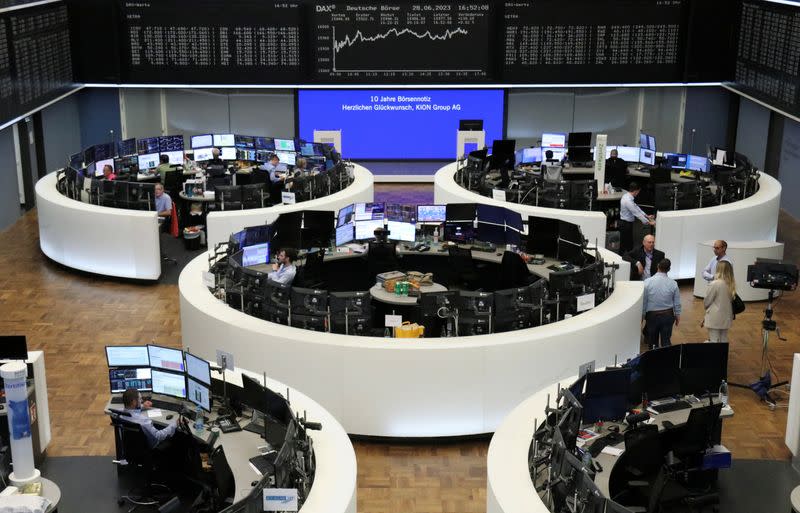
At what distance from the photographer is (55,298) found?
1376 centimetres

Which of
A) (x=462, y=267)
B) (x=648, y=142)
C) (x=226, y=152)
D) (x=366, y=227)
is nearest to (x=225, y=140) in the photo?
(x=226, y=152)

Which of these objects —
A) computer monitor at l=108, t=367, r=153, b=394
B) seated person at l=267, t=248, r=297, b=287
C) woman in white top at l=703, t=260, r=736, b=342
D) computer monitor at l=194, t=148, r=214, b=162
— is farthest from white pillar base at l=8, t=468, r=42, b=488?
computer monitor at l=194, t=148, r=214, b=162

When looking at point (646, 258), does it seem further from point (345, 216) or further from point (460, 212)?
point (345, 216)

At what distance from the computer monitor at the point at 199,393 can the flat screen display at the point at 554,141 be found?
11.2 metres

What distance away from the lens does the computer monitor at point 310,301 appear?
32.8 feet

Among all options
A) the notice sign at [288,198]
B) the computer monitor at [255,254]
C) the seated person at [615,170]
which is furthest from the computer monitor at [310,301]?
the seated person at [615,170]

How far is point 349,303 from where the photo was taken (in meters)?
10.0

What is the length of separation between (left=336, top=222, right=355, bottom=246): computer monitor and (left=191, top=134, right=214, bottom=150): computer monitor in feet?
19.8

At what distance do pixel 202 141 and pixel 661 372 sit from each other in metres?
11.4

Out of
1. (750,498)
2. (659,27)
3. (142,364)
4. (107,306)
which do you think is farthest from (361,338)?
(659,27)

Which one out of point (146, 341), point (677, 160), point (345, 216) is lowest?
point (146, 341)

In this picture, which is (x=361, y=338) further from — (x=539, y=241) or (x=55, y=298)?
(x=55, y=298)

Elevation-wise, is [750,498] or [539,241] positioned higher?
[539,241]

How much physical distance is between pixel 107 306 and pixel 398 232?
3.83m
